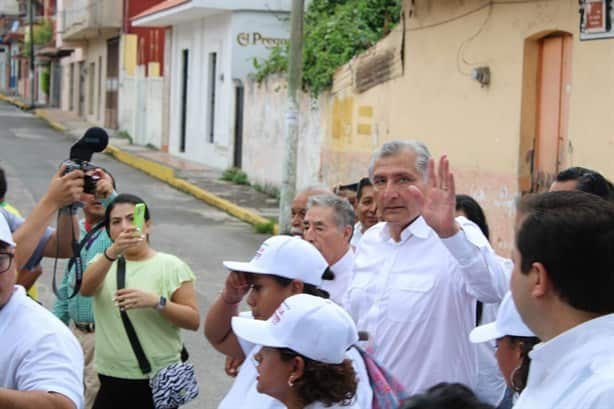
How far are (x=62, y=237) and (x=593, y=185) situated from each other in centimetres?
242

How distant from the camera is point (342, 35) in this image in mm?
18844

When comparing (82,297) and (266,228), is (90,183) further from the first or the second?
(266,228)

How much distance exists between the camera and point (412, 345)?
4.52 m

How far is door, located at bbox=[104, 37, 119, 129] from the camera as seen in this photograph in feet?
128

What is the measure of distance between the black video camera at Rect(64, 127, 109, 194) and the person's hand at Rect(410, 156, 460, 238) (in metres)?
1.32

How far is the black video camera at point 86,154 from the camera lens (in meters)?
4.22

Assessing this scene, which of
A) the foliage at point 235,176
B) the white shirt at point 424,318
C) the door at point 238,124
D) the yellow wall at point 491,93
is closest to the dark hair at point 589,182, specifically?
the white shirt at point 424,318

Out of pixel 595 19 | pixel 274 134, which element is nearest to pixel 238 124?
pixel 274 134

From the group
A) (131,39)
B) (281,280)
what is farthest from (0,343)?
(131,39)

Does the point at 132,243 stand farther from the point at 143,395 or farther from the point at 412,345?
the point at 412,345

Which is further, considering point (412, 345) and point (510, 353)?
point (412, 345)

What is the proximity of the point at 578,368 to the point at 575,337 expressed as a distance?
0.23 feet

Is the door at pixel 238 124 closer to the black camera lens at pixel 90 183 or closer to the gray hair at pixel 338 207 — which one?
the gray hair at pixel 338 207

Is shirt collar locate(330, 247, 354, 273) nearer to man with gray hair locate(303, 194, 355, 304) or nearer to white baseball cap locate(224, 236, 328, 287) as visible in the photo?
man with gray hair locate(303, 194, 355, 304)
